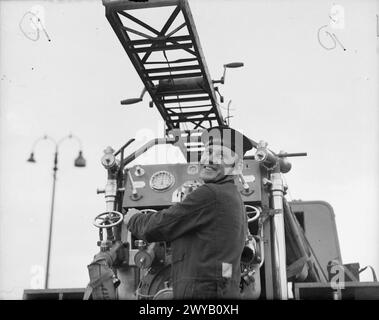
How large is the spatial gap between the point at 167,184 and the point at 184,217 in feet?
4.68

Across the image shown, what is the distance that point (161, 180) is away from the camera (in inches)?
213

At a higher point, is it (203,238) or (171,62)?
(171,62)

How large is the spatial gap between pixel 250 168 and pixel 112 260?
1337 mm

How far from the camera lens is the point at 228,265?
3.95 meters

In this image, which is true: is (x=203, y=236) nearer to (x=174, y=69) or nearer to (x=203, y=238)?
(x=203, y=238)

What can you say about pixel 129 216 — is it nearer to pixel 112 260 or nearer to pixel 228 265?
pixel 228 265

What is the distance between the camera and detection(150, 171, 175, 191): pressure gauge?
537 cm

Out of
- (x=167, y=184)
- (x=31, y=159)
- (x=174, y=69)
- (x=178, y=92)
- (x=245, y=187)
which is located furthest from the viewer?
(x=178, y=92)

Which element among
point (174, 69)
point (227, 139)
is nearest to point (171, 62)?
point (174, 69)

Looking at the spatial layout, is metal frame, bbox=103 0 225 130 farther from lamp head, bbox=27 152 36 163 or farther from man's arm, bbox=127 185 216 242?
man's arm, bbox=127 185 216 242

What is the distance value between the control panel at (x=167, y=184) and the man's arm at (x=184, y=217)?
125 cm

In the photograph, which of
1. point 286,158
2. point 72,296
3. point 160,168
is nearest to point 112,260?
point 72,296

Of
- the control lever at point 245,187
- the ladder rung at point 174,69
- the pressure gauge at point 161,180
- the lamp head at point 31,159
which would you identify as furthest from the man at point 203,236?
the ladder rung at point 174,69

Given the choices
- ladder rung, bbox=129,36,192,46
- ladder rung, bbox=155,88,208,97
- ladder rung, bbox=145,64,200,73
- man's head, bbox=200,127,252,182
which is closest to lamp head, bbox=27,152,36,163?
man's head, bbox=200,127,252,182
